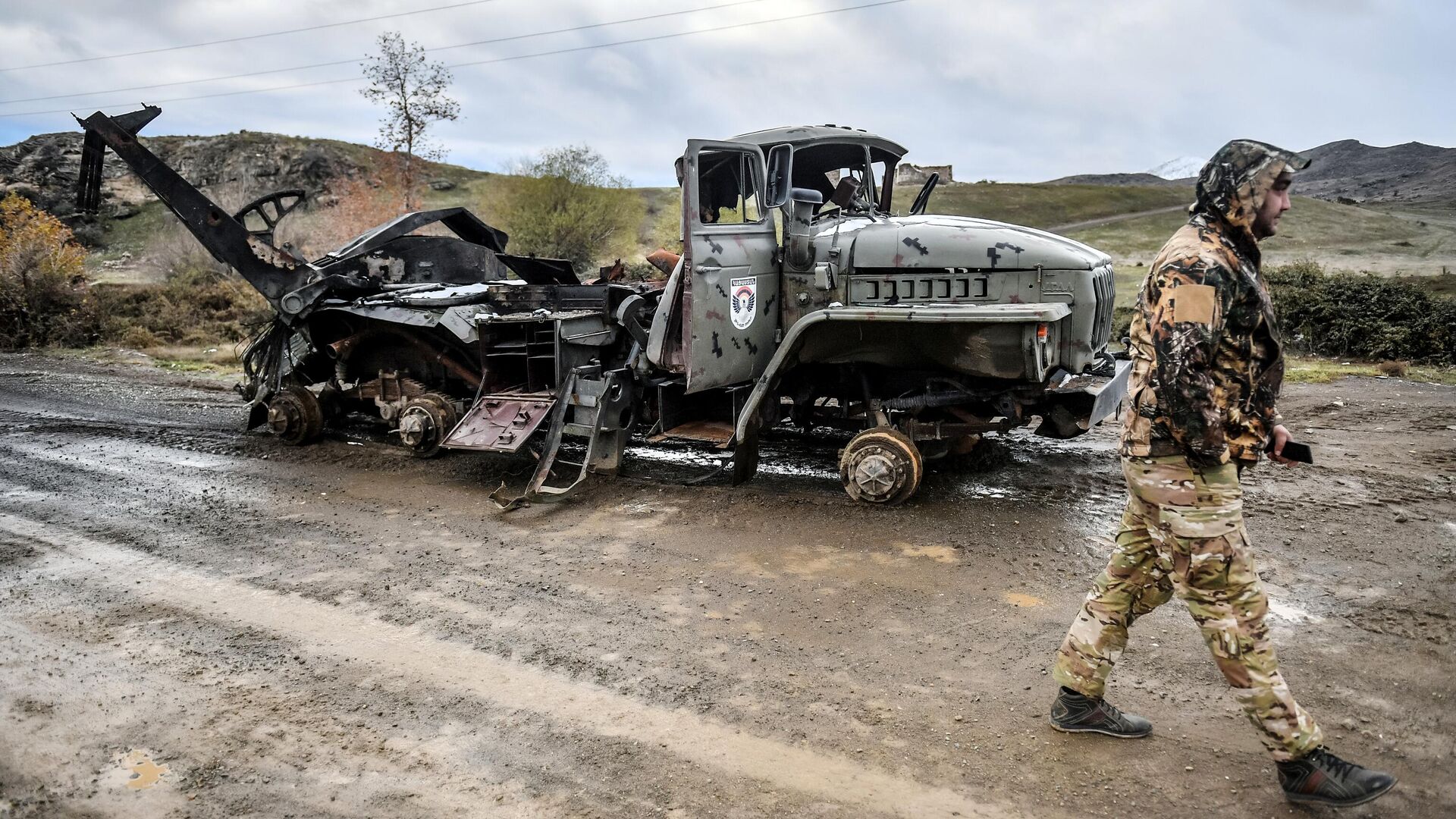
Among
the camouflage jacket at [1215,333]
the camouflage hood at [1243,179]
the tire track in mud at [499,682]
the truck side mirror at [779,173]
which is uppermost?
the truck side mirror at [779,173]

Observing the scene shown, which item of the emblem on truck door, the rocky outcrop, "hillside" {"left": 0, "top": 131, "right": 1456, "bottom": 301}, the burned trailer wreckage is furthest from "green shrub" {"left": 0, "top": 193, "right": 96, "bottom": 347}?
the rocky outcrop

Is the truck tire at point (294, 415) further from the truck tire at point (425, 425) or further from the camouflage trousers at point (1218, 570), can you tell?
the camouflage trousers at point (1218, 570)

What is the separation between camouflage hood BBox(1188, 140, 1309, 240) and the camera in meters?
3.19

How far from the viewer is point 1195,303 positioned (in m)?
3.18

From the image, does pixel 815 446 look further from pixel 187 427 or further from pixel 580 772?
pixel 187 427

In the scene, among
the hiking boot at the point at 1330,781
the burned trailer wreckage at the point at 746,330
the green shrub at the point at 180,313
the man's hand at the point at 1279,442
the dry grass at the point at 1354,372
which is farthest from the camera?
the green shrub at the point at 180,313

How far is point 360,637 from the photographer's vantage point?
4.81m

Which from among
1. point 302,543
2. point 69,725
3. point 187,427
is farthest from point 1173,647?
point 187,427

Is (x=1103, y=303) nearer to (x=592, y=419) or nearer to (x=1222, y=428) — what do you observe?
(x=1222, y=428)

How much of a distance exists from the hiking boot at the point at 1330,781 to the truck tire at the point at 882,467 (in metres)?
3.63

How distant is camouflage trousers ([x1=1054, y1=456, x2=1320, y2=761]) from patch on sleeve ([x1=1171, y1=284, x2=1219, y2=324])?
0.47 meters

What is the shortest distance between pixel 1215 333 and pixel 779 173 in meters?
4.66

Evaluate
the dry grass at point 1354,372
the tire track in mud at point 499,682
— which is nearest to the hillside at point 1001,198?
the dry grass at point 1354,372

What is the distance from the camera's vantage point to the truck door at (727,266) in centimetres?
705
